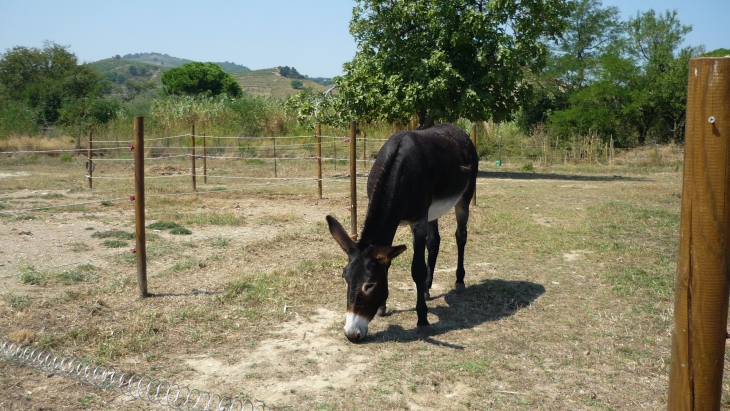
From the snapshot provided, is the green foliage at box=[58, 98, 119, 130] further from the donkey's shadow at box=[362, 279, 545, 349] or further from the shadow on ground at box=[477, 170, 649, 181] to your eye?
the donkey's shadow at box=[362, 279, 545, 349]

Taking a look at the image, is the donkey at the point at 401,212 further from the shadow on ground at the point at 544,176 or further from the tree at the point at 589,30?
the tree at the point at 589,30

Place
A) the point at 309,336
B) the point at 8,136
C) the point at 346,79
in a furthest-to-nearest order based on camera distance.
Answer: the point at 8,136 < the point at 346,79 < the point at 309,336

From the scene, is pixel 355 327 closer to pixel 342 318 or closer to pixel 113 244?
pixel 342 318

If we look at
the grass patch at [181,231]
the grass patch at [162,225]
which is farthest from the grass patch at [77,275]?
the grass patch at [162,225]

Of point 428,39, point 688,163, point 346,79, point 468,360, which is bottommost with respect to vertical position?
point 468,360

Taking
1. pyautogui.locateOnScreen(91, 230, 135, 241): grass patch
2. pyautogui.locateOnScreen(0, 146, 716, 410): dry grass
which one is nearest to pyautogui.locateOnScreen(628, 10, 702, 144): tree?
pyautogui.locateOnScreen(0, 146, 716, 410): dry grass

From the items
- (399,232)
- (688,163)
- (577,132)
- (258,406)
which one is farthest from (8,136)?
(688,163)

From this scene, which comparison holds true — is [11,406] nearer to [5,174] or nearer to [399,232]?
[399,232]

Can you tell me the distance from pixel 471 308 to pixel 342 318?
1.39 meters

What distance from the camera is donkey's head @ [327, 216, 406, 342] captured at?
4.79 metres

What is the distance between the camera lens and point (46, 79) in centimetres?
4150

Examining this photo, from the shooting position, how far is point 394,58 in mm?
20016

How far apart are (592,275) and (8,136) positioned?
27641 mm

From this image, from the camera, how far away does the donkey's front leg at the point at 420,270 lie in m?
5.35
